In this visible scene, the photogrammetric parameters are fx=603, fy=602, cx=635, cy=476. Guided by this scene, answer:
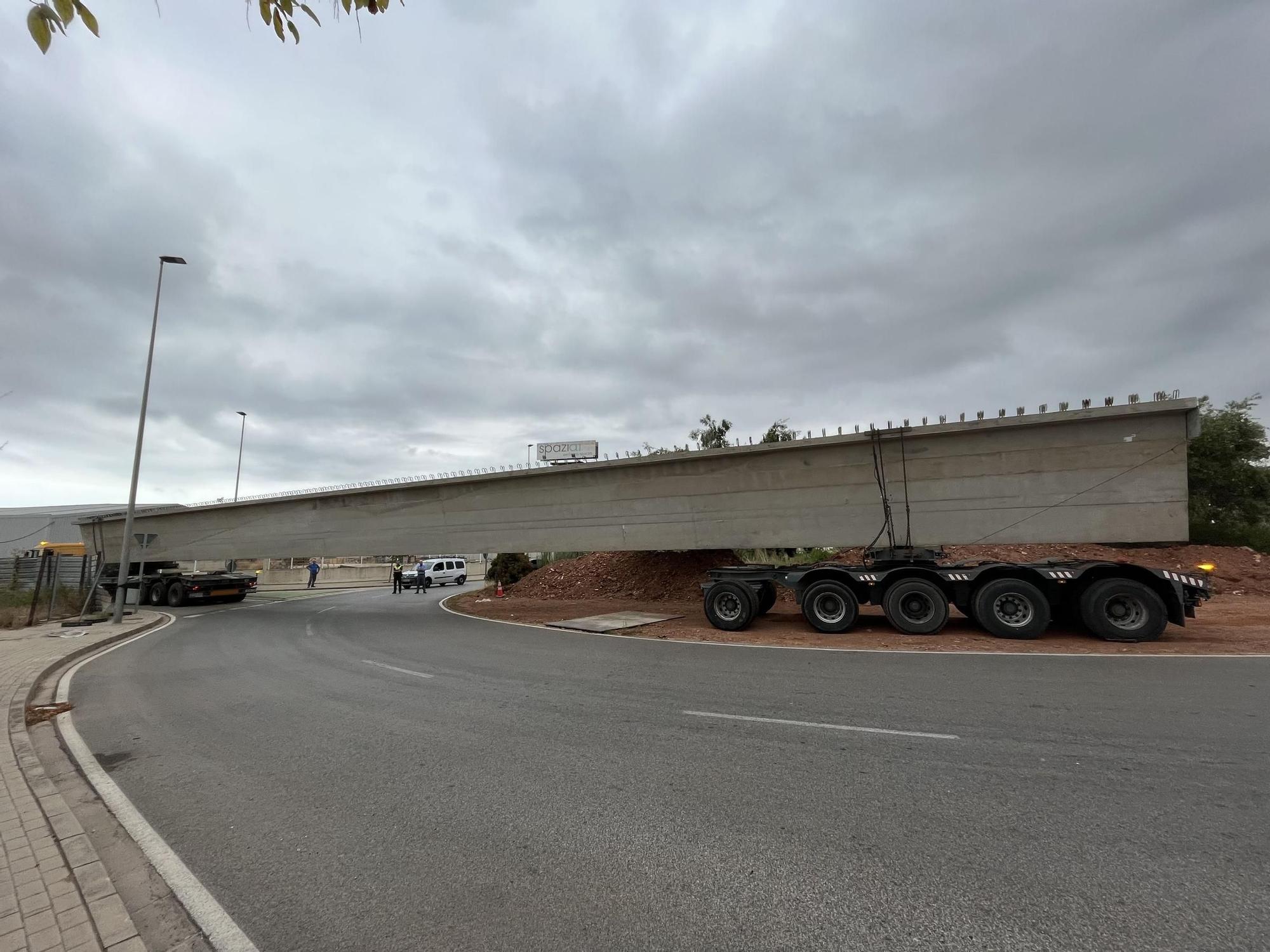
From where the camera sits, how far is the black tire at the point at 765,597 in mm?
14280

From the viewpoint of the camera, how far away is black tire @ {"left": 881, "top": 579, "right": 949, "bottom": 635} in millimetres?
11773

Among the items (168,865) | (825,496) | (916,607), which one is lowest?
(168,865)

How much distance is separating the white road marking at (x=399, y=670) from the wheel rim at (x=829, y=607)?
25.2 feet

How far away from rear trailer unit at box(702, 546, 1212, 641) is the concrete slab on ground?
8.03 ft

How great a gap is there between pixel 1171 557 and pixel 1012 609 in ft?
51.7

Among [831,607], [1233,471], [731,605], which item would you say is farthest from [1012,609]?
[1233,471]

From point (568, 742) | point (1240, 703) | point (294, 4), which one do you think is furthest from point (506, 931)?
point (1240, 703)

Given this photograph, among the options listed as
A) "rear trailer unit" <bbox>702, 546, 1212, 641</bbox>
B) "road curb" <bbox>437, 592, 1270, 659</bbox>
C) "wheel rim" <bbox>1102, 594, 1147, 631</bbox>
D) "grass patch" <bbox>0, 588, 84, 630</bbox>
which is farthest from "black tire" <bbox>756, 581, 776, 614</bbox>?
"grass patch" <bbox>0, 588, 84, 630</bbox>

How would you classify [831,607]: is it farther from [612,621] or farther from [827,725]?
[827,725]

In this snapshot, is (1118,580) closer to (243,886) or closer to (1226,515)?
(243,886)

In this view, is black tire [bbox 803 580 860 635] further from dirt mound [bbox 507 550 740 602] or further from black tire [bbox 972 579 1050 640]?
dirt mound [bbox 507 550 740 602]

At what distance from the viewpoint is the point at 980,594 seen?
37.7 feet

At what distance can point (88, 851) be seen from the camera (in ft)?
12.3

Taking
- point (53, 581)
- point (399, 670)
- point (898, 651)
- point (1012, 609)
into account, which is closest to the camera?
point (399, 670)
